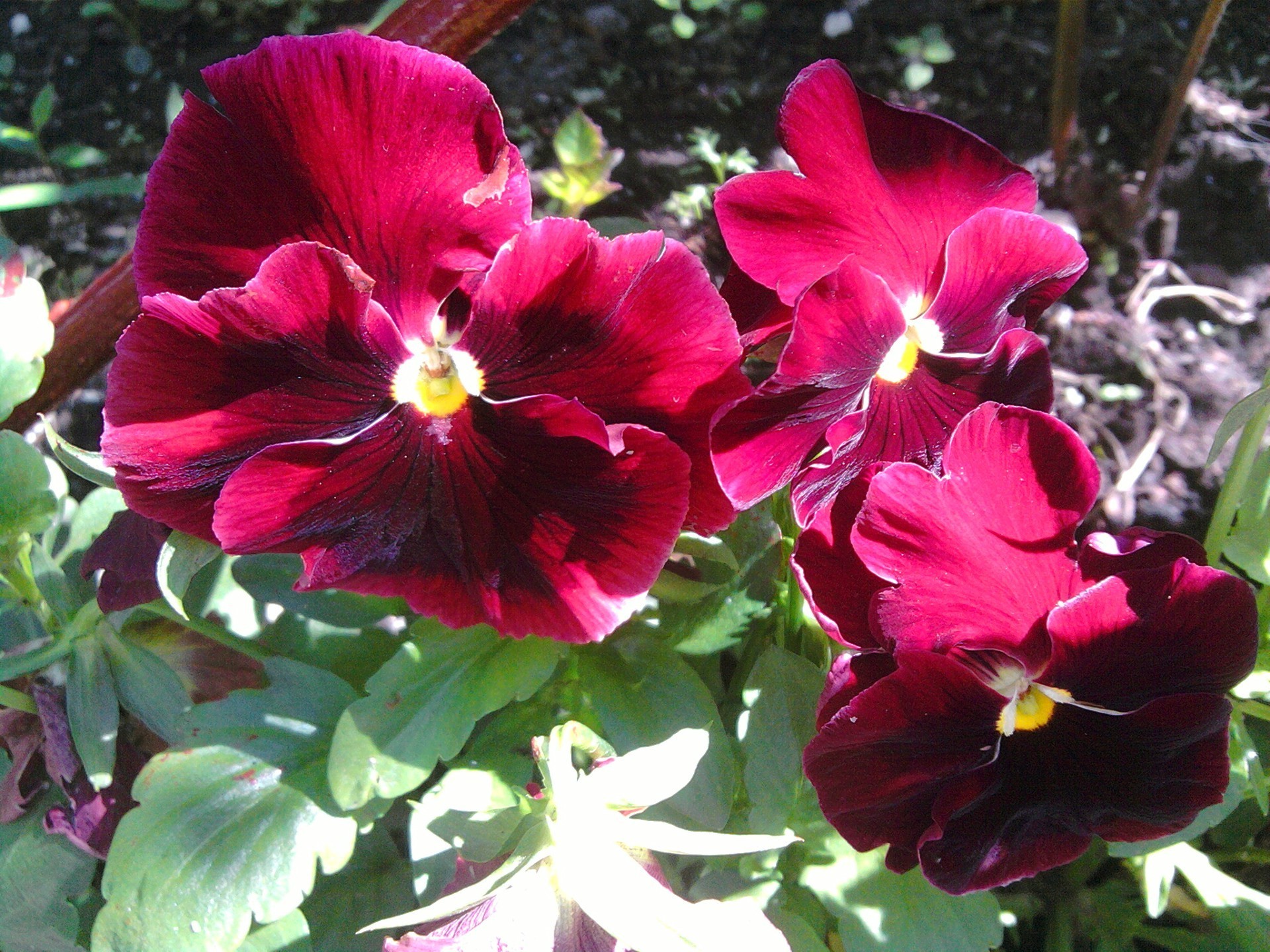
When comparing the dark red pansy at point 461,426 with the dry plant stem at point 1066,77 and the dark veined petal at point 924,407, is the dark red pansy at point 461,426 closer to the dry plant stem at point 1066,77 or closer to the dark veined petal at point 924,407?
the dark veined petal at point 924,407

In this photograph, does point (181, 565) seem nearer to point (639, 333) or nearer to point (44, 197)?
point (639, 333)

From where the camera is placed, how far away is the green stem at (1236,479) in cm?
76

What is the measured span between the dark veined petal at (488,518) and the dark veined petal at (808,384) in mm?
34

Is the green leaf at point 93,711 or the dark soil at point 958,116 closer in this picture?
the green leaf at point 93,711

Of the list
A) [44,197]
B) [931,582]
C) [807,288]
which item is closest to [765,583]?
[931,582]

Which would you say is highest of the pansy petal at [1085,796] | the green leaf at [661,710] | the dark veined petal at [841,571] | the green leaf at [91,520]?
the dark veined petal at [841,571]

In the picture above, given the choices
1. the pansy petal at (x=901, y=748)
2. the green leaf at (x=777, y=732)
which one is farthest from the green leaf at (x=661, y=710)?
the pansy petal at (x=901, y=748)

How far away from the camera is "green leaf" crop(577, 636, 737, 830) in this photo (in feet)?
2.40

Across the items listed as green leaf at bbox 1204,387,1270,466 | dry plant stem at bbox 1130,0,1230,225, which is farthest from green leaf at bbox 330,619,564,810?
dry plant stem at bbox 1130,0,1230,225

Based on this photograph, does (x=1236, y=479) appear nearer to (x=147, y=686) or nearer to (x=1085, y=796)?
(x=1085, y=796)

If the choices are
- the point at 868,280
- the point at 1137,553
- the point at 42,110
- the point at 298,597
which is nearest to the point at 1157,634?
the point at 1137,553

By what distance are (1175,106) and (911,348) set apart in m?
0.90

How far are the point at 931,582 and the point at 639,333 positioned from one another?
220 millimetres

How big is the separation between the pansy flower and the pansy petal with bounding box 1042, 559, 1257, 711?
8.3 inches
